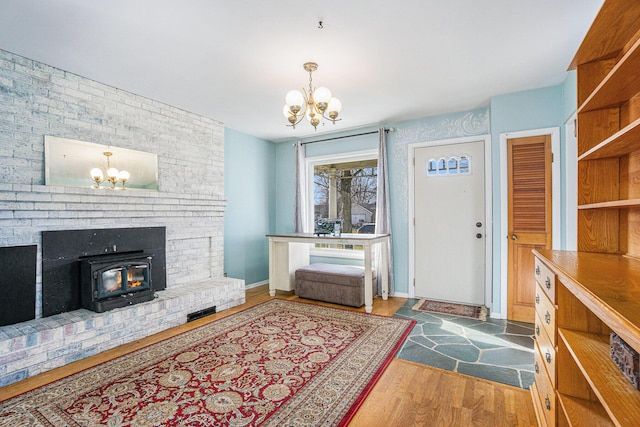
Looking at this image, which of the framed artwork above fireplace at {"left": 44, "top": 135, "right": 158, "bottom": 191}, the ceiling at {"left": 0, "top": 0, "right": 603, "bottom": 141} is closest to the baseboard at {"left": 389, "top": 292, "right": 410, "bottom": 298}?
the ceiling at {"left": 0, "top": 0, "right": 603, "bottom": 141}

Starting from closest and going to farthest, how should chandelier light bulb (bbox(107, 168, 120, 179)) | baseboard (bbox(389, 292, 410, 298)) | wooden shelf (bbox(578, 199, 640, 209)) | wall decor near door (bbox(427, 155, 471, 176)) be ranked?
wooden shelf (bbox(578, 199, 640, 209))
chandelier light bulb (bbox(107, 168, 120, 179))
wall decor near door (bbox(427, 155, 471, 176))
baseboard (bbox(389, 292, 410, 298))

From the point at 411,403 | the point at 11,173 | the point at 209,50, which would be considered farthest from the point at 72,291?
the point at 411,403

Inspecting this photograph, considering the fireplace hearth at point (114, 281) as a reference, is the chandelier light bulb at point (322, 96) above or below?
above

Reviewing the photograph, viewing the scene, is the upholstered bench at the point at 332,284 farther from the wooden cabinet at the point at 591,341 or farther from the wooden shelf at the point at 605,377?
the wooden shelf at the point at 605,377

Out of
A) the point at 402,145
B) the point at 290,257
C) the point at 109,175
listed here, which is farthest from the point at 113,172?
the point at 402,145

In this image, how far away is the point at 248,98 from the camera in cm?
357

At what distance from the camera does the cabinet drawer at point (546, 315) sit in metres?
1.45

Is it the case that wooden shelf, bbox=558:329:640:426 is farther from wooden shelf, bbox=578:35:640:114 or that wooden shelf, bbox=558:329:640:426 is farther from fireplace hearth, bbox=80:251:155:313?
fireplace hearth, bbox=80:251:155:313

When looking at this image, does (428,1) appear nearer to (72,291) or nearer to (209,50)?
(209,50)

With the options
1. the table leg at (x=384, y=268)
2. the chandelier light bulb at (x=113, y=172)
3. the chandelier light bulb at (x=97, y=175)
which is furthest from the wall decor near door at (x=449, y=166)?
the chandelier light bulb at (x=97, y=175)

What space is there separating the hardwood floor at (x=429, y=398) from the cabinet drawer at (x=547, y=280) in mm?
796

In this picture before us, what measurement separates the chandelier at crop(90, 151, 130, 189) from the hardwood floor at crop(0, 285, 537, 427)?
1655 mm

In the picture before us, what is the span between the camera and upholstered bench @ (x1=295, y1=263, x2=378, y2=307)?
12.8 feet

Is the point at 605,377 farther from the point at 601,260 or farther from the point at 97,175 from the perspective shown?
the point at 97,175
